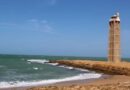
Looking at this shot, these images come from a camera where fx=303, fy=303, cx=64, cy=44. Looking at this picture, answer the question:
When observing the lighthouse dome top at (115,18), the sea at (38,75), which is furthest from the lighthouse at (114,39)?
the sea at (38,75)

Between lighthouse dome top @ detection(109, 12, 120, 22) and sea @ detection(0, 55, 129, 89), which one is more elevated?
lighthouse dome top @ detection(109, 12, 120, 22)

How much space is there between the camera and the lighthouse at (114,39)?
196ft

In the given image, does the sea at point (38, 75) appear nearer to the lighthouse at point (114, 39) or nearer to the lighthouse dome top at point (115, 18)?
the lighthouse at point (114, 39)

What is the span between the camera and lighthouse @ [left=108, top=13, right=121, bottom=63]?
59844 mm

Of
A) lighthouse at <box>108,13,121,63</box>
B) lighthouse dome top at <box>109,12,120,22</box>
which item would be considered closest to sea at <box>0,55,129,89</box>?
lighthouse at <box>108,13,121,63</box>

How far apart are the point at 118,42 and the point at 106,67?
47.0 feet

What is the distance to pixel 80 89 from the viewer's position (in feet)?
54.6

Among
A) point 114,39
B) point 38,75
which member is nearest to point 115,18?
point 114,39

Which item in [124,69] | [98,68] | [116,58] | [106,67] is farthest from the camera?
[116,58]

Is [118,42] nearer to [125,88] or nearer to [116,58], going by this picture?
[116,58]

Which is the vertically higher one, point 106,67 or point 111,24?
point 111,24

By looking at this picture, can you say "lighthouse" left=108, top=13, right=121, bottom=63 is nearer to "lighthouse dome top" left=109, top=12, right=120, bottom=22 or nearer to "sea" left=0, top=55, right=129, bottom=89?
"lighthouse dome top" left=109, top=12, right=120, bottom=22

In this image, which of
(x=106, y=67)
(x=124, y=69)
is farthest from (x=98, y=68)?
(x=124, y=69)

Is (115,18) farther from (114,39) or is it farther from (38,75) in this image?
(38,75)
